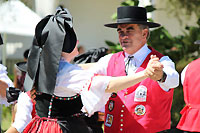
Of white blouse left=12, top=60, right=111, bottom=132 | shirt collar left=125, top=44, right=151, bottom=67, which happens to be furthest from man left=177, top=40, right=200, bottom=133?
white blouse left=12, top=60, right=111, bottom=132

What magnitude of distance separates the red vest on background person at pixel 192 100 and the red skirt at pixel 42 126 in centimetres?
115

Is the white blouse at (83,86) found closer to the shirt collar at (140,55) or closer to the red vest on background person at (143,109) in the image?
the red vest on background person at (143,109)

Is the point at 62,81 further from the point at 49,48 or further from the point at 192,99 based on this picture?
the point at 192,99

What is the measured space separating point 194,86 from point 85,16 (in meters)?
9.08

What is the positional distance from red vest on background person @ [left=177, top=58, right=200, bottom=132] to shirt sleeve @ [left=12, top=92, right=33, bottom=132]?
4.36 ft

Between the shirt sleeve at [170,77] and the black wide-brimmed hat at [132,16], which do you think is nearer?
the shirt sleeve at [170,77]

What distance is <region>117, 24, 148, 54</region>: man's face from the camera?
10.9 feet

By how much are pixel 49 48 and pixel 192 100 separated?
134cm

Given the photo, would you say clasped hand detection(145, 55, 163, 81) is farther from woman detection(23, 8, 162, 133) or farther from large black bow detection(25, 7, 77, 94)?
large black bow detection(25, 7, 77, 94)

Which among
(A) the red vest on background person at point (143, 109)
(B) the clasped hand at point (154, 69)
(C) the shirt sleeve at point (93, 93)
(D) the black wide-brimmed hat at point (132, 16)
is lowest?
(A) the red vest on background person at point (143, 109)

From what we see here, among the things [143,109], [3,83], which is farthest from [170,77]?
[3,83]

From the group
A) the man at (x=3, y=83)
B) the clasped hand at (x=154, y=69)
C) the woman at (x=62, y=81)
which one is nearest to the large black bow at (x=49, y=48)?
the woman at (x=62, y=81)

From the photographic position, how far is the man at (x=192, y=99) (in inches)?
125

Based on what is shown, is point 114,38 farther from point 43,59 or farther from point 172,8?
point 43,59
